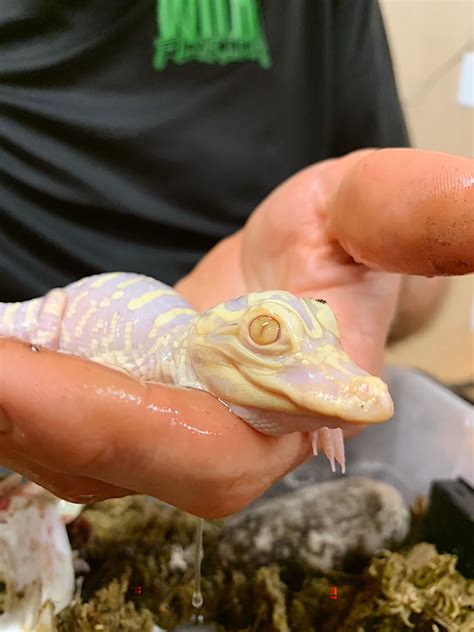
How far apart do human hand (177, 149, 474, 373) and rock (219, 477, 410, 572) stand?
7.6 inches

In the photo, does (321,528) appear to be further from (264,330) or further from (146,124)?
(146,124)

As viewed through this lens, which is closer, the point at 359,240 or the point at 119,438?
the point at 119,438

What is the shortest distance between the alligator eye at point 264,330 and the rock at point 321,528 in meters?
0.31

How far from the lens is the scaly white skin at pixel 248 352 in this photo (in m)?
0.44

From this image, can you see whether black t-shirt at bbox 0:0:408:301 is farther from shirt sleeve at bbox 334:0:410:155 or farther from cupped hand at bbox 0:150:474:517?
cupped hand at bbox 0:150:474:517

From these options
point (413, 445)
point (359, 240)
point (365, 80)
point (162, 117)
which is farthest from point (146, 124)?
point (413, 445)

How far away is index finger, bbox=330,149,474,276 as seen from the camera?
1.53ft

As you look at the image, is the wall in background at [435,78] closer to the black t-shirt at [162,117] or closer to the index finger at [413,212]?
the black t-shirt at [162,117]

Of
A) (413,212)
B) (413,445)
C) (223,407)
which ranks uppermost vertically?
(413,212)

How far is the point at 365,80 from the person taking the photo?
0.99 meters

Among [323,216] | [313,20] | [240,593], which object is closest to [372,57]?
[313,20]

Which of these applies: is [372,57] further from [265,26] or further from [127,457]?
[127,457]

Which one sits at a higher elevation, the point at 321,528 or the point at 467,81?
the point at 467,81

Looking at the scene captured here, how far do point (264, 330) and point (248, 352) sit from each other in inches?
0.8
